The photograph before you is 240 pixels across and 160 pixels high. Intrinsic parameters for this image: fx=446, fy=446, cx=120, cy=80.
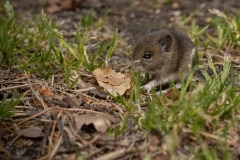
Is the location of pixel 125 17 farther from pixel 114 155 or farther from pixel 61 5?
pixel 114 155

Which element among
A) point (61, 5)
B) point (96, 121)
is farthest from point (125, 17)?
point (96, 121)

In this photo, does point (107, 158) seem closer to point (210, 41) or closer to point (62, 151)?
point (62, 151)

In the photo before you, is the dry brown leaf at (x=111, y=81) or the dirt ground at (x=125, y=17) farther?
the dry brown leaf at (x=111, y=81)

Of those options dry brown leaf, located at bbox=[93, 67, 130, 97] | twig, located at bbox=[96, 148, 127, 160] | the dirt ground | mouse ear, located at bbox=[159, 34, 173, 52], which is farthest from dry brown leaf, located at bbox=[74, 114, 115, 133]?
mouse ear, located at bbox=[159, 34, 173, 52]

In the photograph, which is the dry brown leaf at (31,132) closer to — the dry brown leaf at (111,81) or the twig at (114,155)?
the twig at (114,155)

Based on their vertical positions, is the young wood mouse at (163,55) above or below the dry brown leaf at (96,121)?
above

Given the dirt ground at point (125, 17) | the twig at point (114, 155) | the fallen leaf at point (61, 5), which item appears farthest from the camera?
the fallen leaf at point (61, 5)

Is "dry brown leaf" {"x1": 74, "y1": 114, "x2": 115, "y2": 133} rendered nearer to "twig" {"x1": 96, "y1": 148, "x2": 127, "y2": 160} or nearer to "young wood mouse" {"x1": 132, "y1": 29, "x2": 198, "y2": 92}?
"twig" {"x1": 96, "y1": 148, "x2": 127, "y2": 160}

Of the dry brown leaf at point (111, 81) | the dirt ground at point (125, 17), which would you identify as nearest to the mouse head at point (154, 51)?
the dry brown leaf at point (111, 81)
